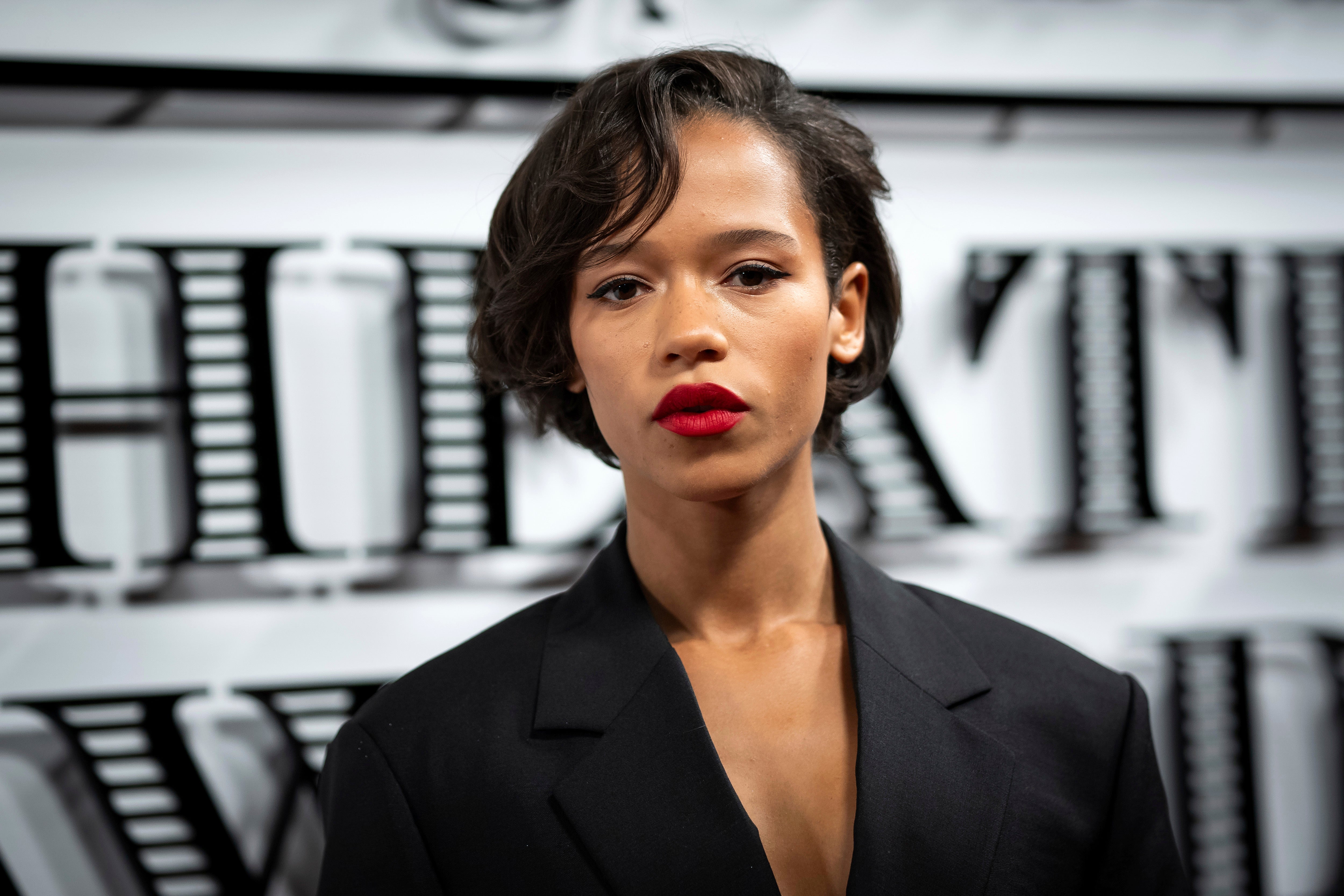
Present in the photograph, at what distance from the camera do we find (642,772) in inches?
47.6

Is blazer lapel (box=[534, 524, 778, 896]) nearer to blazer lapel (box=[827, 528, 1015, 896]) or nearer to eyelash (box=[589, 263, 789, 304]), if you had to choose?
blazer lapel (box=[827, 528, 1015, 896])

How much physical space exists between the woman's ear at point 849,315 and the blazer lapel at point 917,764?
0.34 m

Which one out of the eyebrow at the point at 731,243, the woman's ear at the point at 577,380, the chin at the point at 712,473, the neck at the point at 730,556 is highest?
the eyebrow at the point at 731,243

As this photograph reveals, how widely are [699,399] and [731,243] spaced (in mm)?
216

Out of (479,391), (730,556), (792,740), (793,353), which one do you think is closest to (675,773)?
(792,740)

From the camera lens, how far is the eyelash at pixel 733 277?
4.10ft

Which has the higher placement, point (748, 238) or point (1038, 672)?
point (748, 238)

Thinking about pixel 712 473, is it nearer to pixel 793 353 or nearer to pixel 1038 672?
pixel 793 353

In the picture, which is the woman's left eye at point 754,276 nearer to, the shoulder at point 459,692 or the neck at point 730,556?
the neck at point 730,556

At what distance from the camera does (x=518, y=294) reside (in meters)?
1.37

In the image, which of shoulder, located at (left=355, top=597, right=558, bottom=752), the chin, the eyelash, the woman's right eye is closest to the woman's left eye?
the eyelash

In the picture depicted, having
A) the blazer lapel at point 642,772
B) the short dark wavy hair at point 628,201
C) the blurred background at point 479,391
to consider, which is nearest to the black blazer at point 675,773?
the blazer lapel at point 642,772

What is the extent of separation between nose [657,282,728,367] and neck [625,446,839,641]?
24 cm

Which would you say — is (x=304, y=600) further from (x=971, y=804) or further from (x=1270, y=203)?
(x=1270, y=203)
